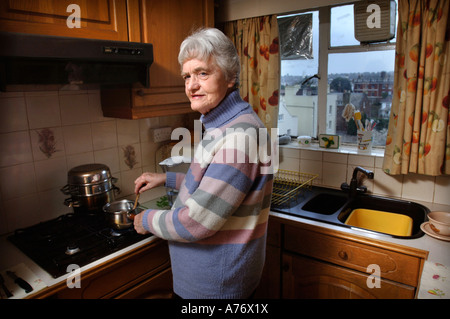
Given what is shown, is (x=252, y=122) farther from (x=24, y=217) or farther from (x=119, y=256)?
(x=24, y=217)

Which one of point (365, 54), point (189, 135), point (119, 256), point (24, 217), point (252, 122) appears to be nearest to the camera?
point (252, 122)

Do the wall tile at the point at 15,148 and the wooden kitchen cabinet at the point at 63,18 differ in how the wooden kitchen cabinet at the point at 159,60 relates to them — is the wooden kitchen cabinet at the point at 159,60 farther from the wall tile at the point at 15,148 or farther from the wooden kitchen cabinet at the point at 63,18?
the wall tile at the point at 15,148

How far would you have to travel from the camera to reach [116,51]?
53.1 inches

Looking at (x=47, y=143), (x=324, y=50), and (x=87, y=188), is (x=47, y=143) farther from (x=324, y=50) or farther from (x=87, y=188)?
(x=324, y=50)

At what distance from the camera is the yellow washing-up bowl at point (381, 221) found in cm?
169

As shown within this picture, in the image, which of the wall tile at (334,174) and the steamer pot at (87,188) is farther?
the wall tile at (334,174)

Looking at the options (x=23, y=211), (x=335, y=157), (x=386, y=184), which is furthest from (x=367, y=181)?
(x=23, y=211)

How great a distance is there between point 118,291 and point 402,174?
4.92 feet

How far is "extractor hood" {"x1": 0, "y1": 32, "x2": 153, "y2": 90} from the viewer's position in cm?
111

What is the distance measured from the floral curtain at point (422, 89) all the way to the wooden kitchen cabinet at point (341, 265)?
50cm

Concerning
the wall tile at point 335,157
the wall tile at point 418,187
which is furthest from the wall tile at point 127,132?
the wall tile at point 418,187

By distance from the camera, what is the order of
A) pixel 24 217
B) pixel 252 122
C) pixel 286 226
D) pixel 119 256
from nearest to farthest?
pixel 252 122, pixel 119 256, pixel 24 217, pixel 286 226
